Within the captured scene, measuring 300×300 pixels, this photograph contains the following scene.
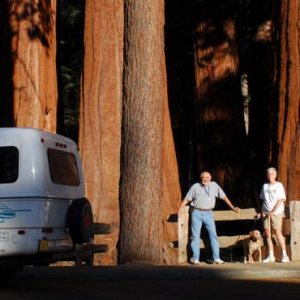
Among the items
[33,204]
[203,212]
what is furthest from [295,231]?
[33,204]

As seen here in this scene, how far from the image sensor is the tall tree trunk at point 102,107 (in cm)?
2102

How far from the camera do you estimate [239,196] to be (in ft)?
77.4

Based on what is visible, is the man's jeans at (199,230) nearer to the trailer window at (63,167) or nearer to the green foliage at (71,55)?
the trailer window at (63,167)

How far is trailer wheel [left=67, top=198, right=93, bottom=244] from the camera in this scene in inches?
585

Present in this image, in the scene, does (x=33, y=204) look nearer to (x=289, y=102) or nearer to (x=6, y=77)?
(x=289, y=102)

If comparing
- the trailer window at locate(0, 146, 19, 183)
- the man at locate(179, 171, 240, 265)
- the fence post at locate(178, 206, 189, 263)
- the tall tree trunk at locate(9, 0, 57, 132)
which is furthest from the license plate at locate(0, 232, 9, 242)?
the tall tree trunk at locate(9, 0, 57, 132)

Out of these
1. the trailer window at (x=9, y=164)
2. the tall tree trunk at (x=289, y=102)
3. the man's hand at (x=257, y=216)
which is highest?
the tall tree trunk at (x=289, y=102)

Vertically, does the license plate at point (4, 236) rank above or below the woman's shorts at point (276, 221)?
below

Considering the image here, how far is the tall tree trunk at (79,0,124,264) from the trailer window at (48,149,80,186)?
495 centimetres

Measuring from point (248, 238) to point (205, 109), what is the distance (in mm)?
6498

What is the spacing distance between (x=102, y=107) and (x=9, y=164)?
24.9ft

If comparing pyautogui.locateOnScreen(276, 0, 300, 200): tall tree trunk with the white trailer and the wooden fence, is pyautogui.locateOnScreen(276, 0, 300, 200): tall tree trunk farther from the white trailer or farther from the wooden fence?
the white trailer

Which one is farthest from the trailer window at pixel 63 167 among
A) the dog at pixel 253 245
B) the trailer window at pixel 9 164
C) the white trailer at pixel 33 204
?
the dog at pixel 253 245

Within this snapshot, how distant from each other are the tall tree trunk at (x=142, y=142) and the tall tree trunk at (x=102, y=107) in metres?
3.51
